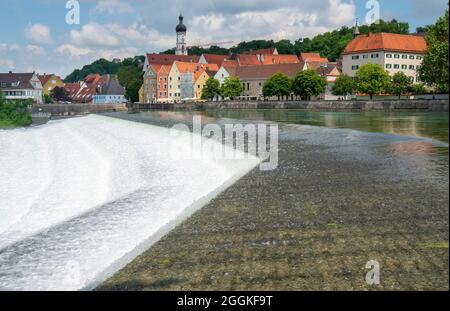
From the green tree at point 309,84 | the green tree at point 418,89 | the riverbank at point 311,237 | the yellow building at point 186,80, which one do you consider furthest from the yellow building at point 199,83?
the riverbank at point 311,237

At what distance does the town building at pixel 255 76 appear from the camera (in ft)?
444

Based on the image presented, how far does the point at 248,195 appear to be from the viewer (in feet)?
49.8

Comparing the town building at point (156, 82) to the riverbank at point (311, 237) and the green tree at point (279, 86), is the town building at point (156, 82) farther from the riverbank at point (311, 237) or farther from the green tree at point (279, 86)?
the riverbank at point (311, 237)

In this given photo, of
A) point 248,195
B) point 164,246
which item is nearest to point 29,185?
point 248,195

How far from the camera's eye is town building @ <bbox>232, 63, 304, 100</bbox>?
13525 cm

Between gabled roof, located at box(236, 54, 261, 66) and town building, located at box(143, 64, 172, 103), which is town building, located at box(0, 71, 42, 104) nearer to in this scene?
town building, located at box(143, 64, 172, 103)

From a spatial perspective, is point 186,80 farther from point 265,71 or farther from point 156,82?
point 265,71

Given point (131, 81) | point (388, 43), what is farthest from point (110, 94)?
point (388, 43)

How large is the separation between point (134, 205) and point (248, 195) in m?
3.60

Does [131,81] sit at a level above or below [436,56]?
above

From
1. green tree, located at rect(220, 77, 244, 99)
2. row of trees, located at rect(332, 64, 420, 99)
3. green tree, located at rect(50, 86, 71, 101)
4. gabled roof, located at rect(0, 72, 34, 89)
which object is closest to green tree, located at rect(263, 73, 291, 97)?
green tree, located at rect(220, 77, 244, 99)

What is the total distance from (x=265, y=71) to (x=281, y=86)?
79.0 feet

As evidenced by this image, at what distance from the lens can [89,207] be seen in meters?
15.1

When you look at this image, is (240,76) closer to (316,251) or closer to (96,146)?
(96,146)
